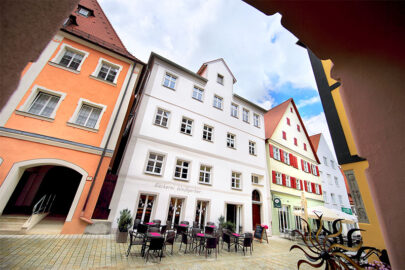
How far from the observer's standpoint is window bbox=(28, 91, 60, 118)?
7918 millimetres

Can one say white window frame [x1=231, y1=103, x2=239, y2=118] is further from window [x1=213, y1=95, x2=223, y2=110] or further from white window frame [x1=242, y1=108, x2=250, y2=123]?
window [x1=213, y1=95, x2=223, y2=110]

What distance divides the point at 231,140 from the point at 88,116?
1047cm

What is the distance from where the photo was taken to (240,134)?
1489 cm

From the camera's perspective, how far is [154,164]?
1005cm

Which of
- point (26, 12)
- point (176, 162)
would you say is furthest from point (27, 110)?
point (26, 12)

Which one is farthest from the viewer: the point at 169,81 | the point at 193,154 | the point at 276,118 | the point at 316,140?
the point at 316,140

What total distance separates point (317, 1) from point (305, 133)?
2523 cm

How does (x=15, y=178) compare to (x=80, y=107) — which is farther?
(x=80, y=107)

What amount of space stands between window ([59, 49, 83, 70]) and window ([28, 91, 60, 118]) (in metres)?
2.05

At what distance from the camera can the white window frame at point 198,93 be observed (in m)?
13.5

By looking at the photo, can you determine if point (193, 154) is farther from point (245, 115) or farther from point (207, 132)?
point (245, 115)

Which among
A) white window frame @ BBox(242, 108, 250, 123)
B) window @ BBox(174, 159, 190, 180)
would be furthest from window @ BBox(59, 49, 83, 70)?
white window frame @ BBox(242, 108, 250, 123)

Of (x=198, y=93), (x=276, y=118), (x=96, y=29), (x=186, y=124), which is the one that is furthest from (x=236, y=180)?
(x=96, y=29)

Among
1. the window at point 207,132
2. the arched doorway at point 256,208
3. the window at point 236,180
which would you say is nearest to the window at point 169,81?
the window at point 207,132
